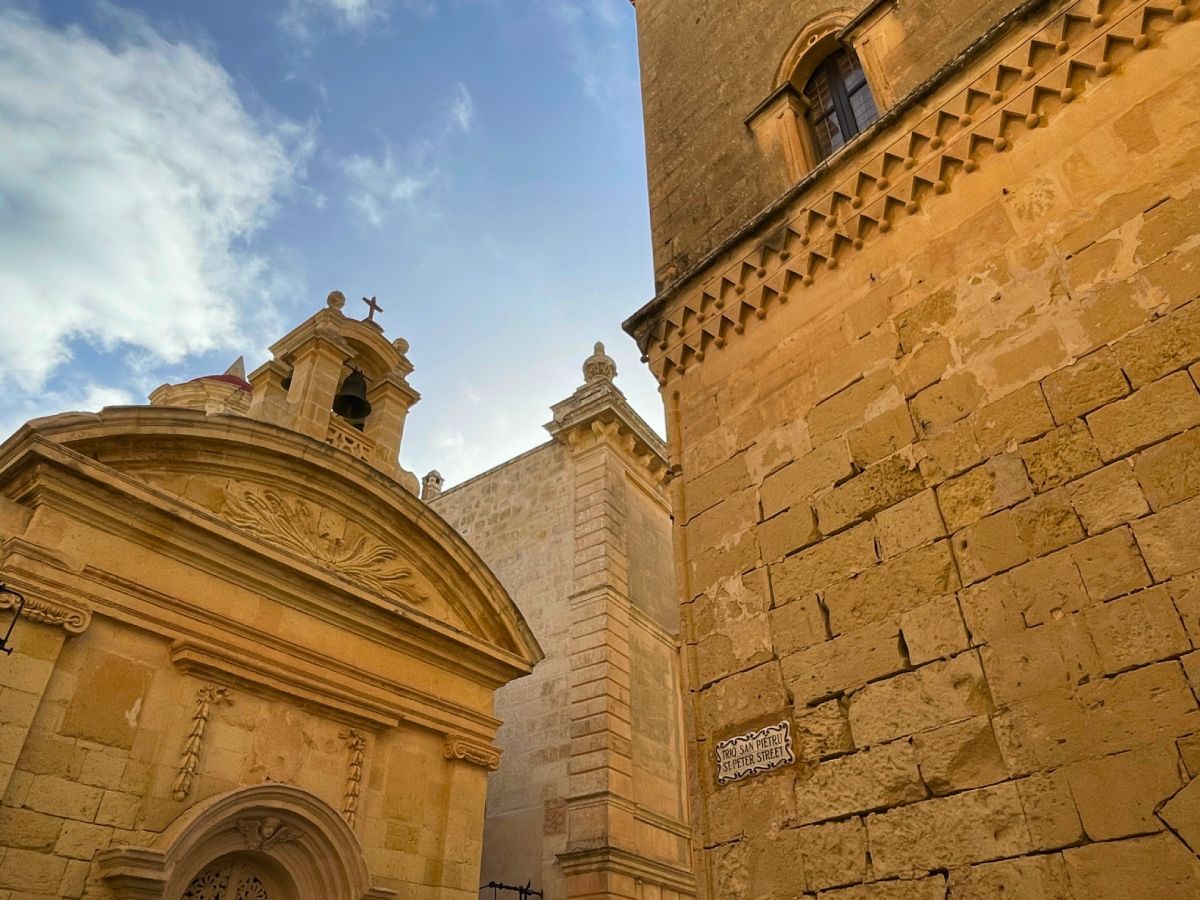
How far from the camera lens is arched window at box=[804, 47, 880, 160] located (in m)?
6.34

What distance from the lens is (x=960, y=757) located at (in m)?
3.46

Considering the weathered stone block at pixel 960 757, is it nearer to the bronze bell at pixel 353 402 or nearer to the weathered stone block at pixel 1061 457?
the weathered stone block at pixel 1061 457

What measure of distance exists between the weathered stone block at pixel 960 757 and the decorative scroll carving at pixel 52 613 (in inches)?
239

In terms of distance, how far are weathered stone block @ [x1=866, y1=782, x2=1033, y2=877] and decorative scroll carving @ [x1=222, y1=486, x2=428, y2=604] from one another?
6.14 metres

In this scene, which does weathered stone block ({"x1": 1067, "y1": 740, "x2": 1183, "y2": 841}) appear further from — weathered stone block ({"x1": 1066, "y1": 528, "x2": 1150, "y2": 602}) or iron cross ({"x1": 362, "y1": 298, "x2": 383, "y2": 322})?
iron cross ({"x1": 362, "y1": 298, "x2": 383, "y2": 322})

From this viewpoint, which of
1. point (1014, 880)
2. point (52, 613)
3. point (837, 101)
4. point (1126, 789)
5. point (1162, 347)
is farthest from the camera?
point (837, 101)

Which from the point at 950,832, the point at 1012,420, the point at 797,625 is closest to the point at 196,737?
the point at 797,625

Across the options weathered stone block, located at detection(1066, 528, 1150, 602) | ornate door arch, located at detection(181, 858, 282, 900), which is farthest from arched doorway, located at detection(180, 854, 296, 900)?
weathered stone block, located at detection(1066, 528, 1150, 602)

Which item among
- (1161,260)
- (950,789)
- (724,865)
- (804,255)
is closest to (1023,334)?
(1161,260)

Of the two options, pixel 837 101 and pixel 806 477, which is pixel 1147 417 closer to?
pixel 806 477

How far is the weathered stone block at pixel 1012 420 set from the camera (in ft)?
12.6

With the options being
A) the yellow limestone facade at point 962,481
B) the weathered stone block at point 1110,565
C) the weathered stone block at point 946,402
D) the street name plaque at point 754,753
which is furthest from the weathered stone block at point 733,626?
the weathered stone block at point 1110,565

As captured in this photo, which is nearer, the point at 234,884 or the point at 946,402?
the point at 946,402

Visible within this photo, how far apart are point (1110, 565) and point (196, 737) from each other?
6738 mm
